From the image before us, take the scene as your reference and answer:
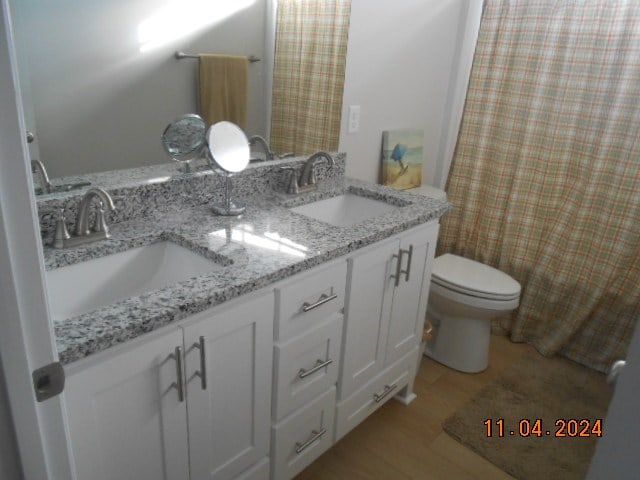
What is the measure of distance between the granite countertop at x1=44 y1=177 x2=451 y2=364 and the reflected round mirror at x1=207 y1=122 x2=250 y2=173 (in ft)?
0.51

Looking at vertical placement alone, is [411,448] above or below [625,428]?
below


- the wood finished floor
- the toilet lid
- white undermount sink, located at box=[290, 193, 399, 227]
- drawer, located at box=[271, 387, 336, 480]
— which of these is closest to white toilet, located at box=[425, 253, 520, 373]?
the toilet lid

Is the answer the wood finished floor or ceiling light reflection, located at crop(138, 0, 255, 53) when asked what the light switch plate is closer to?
ceiling light reflection, located at crop(138, 0, 255, 53)

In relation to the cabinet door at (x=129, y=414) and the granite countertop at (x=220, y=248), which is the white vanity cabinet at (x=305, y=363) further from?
the cabinet door at (x=129, y=414)

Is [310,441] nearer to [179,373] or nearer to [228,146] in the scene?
[179,373]

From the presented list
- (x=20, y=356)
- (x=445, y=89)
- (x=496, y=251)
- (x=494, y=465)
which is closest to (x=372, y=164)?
(x=445, y=89)

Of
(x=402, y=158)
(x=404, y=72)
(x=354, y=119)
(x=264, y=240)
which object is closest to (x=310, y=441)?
(x=264, y=240)

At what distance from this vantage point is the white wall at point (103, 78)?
117 centimetres

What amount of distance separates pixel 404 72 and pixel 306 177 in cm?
83

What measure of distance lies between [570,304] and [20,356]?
239 centimetres

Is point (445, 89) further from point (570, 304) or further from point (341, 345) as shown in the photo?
point (341, 345)

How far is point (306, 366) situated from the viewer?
141cm

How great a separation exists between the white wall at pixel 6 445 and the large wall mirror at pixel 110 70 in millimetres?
791

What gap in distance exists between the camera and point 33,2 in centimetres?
111
